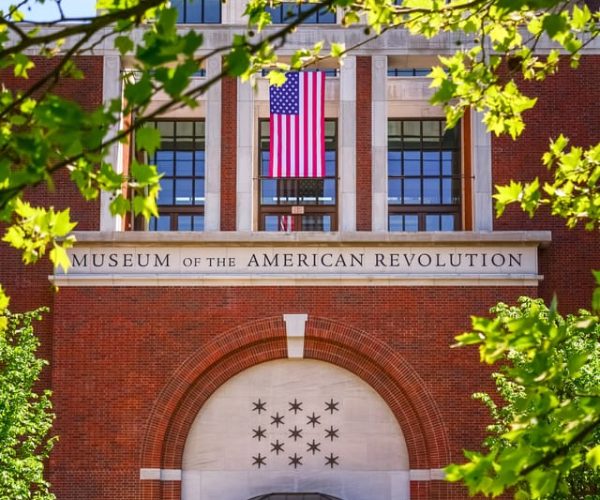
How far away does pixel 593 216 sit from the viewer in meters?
9.77

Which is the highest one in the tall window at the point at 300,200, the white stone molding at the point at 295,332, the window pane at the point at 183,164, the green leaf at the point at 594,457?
the window pane at the point at 183,164

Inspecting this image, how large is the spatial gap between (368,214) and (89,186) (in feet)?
59.7

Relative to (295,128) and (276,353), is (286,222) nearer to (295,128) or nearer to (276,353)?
(295,128)

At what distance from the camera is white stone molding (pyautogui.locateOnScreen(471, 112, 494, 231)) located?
25.7 metres

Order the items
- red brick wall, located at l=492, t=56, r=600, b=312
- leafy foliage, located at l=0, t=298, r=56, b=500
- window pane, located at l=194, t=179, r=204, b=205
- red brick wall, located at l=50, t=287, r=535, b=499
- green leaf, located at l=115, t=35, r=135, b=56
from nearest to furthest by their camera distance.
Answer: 1. green leaf, located at l=115, t=35, r=135, b=56
2. leafy foliage, located at l=0, t=298, r=56, b=500
3. red brick wall, located at l=50, t=287, r=535, b=499
4. red brick wall, located at l=492, t=56, r=600, b=312
5. window pane, located at l=194, t=179, r=204, b=205

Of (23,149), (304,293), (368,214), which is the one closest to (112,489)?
(304,293)

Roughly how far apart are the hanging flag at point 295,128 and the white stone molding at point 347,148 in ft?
1.83

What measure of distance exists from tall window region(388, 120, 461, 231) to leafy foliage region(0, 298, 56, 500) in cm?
1152

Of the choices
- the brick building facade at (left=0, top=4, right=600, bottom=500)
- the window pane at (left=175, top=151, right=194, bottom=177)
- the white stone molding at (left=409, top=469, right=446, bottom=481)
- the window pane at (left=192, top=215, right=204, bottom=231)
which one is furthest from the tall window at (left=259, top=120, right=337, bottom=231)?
the white stone molding at (left=409, top=469, right=446, bottom=481)

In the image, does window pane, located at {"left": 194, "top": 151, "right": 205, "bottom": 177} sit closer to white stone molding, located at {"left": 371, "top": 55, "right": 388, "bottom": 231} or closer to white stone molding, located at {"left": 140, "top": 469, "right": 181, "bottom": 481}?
white stone molding, located at {"left": 371, "top": 55, "right": 388, "bottom": 231}

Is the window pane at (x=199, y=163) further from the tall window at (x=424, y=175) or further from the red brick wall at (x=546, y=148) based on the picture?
the red brick wall at (x=546, y=148)

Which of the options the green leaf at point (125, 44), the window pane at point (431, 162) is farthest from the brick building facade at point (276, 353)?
the green leaf at point (125, 44)

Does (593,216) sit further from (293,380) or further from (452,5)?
(293,380)

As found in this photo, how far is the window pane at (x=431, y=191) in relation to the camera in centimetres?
3136
